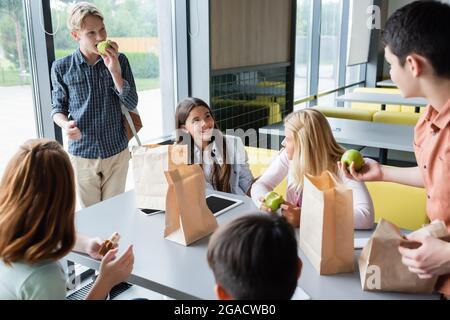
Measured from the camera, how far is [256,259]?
80 centimetres

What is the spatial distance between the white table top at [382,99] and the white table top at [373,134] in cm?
123

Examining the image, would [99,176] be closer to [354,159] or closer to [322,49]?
[354,159]

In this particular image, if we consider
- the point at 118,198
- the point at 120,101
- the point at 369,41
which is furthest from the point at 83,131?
the point at 369,41

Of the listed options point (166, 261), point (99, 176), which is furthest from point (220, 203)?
point (99, 176)

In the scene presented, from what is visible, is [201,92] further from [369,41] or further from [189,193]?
[369,41]

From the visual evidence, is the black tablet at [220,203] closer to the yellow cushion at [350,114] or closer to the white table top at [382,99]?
the yellow cushion at [350,114]

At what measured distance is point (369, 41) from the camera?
743 centimetres

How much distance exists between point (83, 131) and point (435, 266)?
1.78m

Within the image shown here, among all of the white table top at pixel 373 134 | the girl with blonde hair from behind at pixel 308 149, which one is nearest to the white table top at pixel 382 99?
the white table top at pixel 373 134

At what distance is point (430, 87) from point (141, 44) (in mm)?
2400

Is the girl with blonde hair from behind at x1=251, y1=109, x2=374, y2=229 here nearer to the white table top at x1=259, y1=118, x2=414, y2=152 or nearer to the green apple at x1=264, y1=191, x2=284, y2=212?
the green apple at x1=264, y1=191, x2=284, y2=212

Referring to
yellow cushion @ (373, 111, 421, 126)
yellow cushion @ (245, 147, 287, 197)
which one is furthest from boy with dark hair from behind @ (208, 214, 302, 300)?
yellow cushion @ (373, 111, 421, 126)

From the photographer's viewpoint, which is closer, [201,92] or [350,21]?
[201,92]

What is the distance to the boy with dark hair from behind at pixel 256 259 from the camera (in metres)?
0.81
